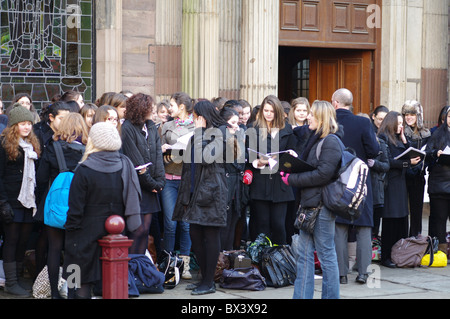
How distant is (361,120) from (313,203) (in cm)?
191

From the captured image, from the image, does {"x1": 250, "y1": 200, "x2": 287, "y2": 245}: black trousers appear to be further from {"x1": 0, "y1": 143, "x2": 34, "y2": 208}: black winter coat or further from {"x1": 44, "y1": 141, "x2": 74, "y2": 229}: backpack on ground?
{"x1": 0, "y1": 143, "x2": 34, "y2": 208}: black winter coat

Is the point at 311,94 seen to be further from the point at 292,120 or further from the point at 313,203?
the point at 313,203

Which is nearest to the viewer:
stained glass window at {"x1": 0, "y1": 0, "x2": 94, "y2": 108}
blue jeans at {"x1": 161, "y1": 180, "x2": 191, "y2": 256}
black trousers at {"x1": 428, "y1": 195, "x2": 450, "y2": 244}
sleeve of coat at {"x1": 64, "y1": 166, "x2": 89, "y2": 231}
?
sleeve of coat at {"x1": 64, "y1": 166, "x2": 89, "y2": 231}

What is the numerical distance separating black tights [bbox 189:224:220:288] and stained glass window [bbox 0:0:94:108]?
4.88 metres

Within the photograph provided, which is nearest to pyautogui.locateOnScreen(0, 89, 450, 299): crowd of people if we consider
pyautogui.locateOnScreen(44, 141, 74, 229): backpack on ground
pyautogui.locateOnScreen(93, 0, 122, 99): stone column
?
pyautogui.locateOnScreen(44, 141, 74, 229): backpack on ground

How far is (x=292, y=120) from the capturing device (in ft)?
32.6

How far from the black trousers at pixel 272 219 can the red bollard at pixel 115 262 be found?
127 inches

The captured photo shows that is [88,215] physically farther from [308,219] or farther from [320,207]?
[320,207]

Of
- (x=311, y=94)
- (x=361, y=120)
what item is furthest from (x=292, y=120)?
(x=311, y=94)

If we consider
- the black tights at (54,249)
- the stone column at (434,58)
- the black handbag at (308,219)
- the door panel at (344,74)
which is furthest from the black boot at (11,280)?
the stone column at (434,58)

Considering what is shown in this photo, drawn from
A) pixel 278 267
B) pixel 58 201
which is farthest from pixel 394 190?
pixel 58 201

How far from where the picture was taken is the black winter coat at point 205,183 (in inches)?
305

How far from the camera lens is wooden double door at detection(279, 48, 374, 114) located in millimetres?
14836
